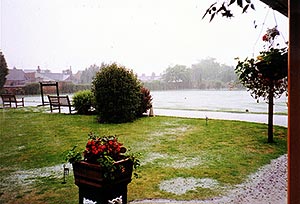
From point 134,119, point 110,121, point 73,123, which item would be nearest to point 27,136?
point 73,123

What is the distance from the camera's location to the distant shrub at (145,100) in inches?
292

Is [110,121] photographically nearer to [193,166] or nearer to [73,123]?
[73,123]

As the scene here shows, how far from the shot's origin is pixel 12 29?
11.8 feet

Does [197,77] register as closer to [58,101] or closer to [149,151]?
[149,151]

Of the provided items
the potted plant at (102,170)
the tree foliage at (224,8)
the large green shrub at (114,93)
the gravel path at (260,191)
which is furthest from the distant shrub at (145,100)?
the tree foliage at (224,8)

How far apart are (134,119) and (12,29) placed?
387 centimetres

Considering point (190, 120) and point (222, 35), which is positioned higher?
point (222, 35)

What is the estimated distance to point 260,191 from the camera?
8.89ft

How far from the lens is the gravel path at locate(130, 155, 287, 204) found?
248 cm

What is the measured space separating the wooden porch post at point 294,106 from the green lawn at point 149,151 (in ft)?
4.97

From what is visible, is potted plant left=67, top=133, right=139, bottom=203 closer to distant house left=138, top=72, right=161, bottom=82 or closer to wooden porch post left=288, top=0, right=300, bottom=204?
wooden porch post left=288, top=0, right=300, bottom=204

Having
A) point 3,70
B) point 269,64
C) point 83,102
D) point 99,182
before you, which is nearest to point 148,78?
point 83,102

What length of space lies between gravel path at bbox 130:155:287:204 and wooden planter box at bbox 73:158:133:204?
0.63 m

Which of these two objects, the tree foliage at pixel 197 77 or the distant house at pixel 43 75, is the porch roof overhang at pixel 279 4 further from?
the tree foliage at pixel 197 77
